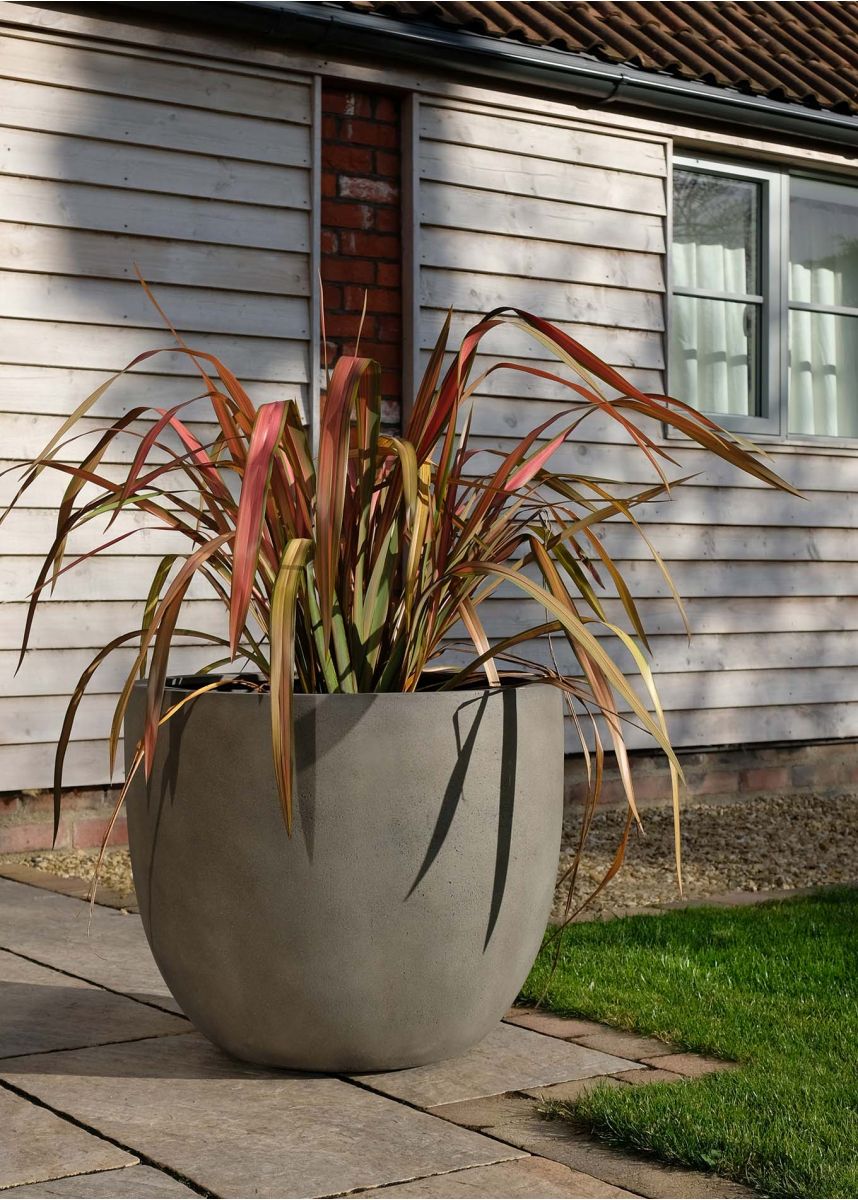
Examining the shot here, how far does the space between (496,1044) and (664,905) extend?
159cm

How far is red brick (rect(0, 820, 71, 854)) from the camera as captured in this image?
483cm

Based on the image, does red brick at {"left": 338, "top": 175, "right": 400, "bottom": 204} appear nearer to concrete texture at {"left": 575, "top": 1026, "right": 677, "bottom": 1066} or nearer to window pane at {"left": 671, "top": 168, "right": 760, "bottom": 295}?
window pane at {"left": 671, "top": 168, "right": 760, "bottom": 295}

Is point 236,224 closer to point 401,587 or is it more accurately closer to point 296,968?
point 401,587

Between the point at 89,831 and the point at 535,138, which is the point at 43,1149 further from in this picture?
the point at 535,138

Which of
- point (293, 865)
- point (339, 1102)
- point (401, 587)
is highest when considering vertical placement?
point (401, 587)

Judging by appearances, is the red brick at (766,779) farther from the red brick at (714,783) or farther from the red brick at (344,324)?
the red brick at (344,324)

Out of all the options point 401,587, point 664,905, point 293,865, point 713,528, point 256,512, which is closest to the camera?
point 256,512

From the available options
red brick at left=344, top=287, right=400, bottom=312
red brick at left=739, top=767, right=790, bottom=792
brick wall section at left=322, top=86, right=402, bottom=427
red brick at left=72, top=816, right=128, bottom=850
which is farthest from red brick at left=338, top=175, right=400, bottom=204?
red brick at left=739, top=767, right=790, bottom=792

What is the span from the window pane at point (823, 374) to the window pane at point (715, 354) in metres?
0.32

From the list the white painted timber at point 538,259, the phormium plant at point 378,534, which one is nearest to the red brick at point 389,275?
the white painted timber at point 538,259

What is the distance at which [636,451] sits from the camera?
6242mm

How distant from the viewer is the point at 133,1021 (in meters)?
2.87

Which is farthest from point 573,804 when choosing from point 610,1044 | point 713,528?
point 610,1044

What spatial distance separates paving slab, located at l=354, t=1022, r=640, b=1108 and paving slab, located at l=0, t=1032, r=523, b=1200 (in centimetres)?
7
